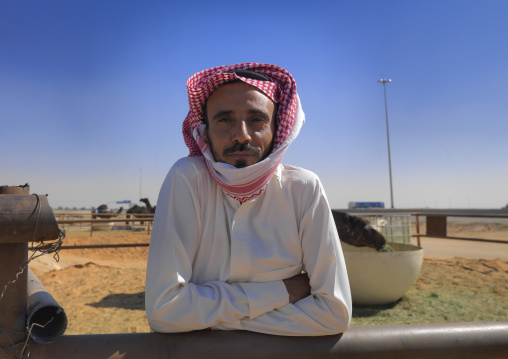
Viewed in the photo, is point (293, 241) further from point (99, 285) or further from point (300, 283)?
point (99, 285)

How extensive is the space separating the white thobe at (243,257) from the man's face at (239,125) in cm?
12

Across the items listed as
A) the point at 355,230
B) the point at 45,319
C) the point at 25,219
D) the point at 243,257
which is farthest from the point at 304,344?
the point at 355,230

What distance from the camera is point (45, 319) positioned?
1121mm

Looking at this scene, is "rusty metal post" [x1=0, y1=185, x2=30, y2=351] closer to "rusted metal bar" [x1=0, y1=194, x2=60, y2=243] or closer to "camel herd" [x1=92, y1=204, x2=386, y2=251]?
"rusted metal bar" [x1=0, y1=194, x2=60, y2=243]

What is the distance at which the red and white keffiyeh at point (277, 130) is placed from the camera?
4.71ft

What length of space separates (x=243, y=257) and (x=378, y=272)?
187 inches

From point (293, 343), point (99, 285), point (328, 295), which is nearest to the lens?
point (293, 343)

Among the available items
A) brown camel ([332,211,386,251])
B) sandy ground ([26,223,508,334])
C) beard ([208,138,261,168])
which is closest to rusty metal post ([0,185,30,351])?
beard ([208,138,261,168])

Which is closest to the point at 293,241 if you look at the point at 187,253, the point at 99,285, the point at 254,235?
the point at 254,235

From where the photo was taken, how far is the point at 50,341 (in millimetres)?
Result: 1049

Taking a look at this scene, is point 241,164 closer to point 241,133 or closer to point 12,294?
point 241,133

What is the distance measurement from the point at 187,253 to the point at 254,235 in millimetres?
272

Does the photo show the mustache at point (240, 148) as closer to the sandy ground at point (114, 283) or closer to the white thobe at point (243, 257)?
the white thobe at point (243, 257)

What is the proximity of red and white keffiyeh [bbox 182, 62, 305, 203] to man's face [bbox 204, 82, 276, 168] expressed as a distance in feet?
0.11
